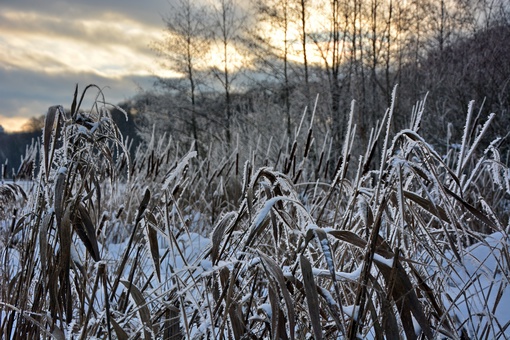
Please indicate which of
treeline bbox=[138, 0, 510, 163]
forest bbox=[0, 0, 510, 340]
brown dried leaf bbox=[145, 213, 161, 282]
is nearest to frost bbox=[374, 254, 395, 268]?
forest bbox=[0, 0, 510, 340]

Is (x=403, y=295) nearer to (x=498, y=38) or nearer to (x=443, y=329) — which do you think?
(x=443, y=329)

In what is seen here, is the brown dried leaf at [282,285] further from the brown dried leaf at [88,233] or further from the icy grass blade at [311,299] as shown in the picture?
the brown dried leaf at [88,233]

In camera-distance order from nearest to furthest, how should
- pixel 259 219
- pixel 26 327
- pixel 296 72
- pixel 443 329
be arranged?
pixel 259 219 → pixel 443 329 → pixel 26 327 → pixel 296 72

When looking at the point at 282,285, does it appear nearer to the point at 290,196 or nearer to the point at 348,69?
the point at 290,196

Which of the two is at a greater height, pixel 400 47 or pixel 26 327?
pixel 400 47

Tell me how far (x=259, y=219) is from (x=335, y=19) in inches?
327

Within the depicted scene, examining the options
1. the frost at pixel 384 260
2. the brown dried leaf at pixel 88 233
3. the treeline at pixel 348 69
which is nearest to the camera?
the frost at pixel 384 260

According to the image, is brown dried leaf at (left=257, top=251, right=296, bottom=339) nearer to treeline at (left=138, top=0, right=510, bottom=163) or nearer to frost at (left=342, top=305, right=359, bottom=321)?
frost at (left=342, top=305, right=359, bottom=321)

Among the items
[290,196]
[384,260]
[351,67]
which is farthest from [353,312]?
[351,67]

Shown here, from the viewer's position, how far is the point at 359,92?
298 inches

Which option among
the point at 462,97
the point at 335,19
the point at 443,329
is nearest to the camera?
the point at 443,329

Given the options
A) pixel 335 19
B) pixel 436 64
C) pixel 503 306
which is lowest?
pixel 503 306

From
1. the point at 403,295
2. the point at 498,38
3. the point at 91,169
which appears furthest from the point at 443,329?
the point at 498,38

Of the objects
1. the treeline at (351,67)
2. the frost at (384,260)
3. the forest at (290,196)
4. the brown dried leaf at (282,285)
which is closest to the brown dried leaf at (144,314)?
the forest at (290,196)
